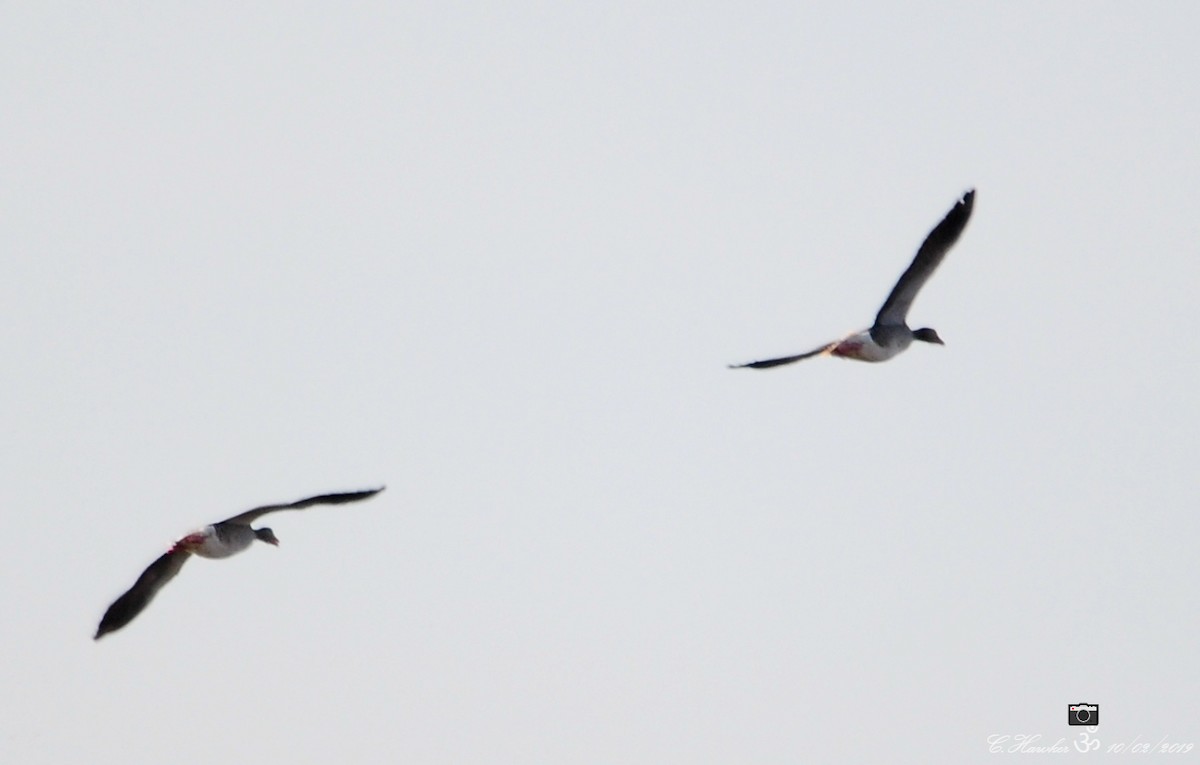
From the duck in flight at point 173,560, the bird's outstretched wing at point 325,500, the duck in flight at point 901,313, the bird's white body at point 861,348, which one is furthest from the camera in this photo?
the duck in flight at point 173,560

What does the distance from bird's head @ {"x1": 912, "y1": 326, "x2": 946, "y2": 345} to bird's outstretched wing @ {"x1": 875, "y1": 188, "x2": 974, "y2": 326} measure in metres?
0.59

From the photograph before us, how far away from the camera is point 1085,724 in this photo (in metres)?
45.8

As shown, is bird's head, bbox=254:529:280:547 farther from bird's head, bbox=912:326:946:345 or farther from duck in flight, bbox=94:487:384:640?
bird's head, bbox=912:326:946:345

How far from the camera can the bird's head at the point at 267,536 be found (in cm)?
3734

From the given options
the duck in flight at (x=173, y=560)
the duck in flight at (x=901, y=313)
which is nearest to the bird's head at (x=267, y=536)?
the duck in flight at (x=173, y=560)

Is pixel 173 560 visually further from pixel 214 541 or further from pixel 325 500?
pixel 325 500

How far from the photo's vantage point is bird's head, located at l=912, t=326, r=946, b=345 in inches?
1412

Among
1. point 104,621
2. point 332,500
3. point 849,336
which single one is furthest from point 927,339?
point 104,621

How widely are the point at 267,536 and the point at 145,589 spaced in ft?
7.17

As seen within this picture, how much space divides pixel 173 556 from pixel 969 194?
12.5 meters

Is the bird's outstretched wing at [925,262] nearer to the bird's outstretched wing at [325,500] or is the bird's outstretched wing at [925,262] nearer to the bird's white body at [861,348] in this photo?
the bird's white body at [861,348]

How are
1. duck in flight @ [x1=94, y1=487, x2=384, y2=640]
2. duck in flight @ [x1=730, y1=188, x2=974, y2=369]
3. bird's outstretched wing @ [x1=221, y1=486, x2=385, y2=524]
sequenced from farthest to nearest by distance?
1. duck in flight @ [x1=94, y1=487, x2=384, y2=640]
2. duck in flight @ [x1=730, y1=188, x2=974, y2=369]
3. bird's outstretched wing @ [x1=221, y1=486, x2=385, y2=524]

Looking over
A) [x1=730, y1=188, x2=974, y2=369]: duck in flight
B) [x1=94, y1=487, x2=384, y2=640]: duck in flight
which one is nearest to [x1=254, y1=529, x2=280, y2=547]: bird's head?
[x1=94, y1=487, x2=384, y2=640]: duck in flight

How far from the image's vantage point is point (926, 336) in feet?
118
